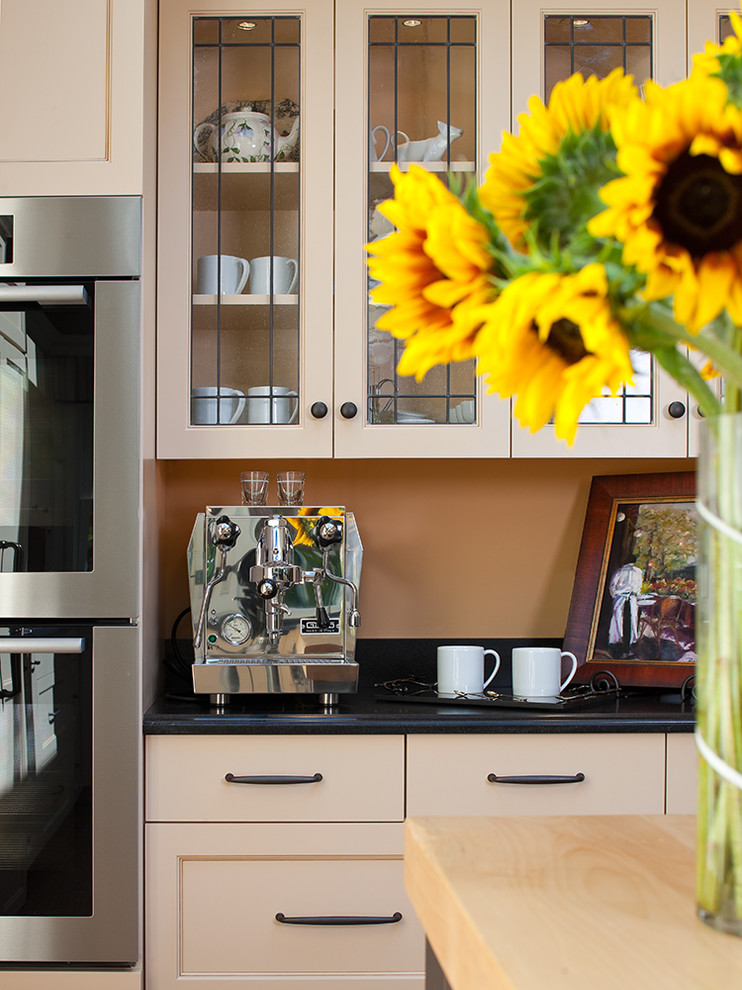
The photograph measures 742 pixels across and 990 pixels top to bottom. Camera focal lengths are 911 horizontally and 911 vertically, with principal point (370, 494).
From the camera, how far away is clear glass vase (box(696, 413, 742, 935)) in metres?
0.46

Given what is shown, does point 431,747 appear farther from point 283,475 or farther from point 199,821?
point 283,475

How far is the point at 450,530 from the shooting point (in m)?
2.37

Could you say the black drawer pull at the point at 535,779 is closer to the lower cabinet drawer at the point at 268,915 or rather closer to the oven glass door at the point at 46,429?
the lower cabinet drawer at the point at 268,915

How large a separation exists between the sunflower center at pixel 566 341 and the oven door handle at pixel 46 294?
4.94 ft

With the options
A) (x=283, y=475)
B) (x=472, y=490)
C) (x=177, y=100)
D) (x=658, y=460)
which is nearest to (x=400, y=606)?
(x=472, y=490)

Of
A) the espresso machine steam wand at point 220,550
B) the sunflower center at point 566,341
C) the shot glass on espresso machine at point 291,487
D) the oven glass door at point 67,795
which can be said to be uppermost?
the sunflower center at point 566,341

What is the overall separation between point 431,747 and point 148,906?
0.63 metres

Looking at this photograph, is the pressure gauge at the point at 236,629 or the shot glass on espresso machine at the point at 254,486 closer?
the pressure gauge at the point at 236,629

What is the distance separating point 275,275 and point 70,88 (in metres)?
0.56

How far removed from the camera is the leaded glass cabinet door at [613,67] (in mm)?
2062

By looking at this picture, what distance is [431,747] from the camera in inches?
71.4

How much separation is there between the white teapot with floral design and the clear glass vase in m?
1.81

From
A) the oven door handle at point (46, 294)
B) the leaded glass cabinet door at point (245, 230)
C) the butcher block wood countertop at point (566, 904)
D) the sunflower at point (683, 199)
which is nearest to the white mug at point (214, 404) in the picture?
the leaded glass cabinet door at point (245, 230)

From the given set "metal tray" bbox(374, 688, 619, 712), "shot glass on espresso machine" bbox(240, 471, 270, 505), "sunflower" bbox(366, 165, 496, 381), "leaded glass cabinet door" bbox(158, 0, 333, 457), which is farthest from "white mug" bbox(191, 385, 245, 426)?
"sunflower" bbox(366, 165, 496, 381)
